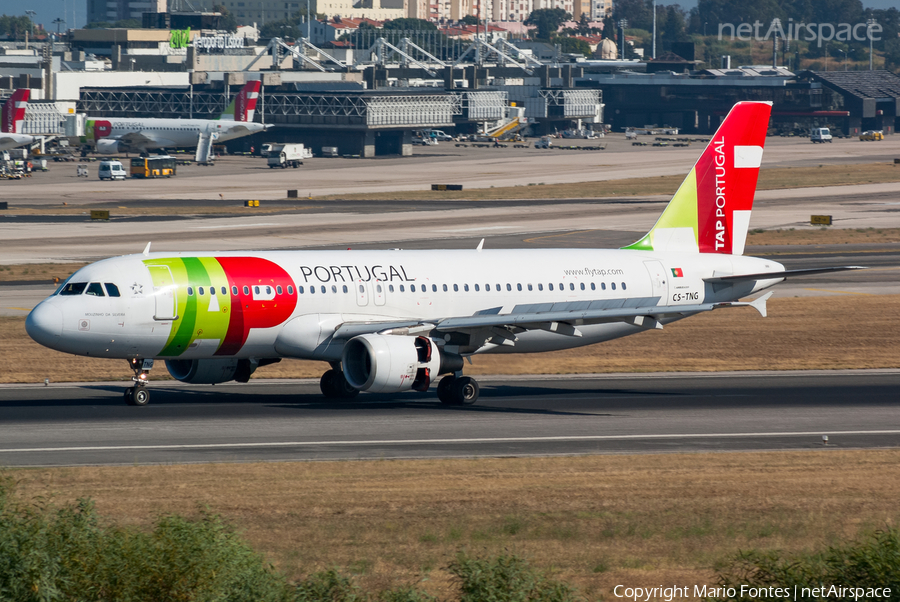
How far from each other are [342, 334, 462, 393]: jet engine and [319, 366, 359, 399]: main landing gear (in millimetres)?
2909

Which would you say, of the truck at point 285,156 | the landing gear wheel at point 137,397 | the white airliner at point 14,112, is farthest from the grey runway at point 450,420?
the white airliner at point 14,112

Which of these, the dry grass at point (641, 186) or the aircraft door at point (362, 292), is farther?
the dry grass at point (641, 186)

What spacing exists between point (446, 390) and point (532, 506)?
15106 millimetres

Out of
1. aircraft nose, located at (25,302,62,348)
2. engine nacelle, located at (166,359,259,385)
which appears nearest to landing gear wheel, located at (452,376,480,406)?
engine nacelle, located at (166,359,259,385)

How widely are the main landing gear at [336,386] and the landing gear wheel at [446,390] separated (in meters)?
3.03

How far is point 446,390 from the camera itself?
1590 inches

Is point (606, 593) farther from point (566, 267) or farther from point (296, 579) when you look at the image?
point (566, 267)

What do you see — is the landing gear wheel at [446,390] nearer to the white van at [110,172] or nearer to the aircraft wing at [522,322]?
the aircraft wing at [522,322]

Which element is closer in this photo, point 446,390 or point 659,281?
point 446,390

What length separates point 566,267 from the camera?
145 ft

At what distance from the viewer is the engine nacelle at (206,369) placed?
39.9 m

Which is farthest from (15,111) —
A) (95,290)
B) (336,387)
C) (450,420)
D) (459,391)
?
(450,420)

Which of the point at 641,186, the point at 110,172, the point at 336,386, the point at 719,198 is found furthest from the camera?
the point at 110,172

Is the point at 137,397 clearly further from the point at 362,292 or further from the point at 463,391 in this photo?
the point at 463,391
